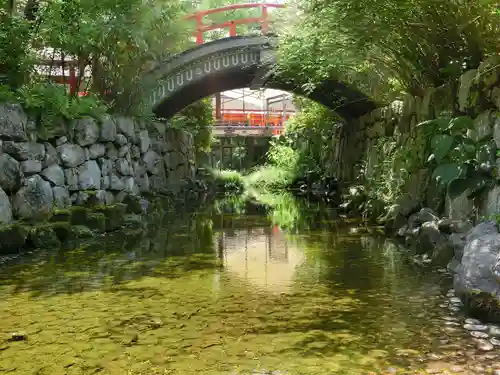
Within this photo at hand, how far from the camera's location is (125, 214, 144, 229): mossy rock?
9.66m

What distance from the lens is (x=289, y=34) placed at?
9742mm

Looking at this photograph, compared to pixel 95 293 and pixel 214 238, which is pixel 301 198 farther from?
pixel 95 293

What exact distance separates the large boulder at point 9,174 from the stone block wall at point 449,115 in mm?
5448

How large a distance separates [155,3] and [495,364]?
31.6ft

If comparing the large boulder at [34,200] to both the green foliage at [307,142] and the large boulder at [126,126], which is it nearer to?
the large boulder at [126,126]

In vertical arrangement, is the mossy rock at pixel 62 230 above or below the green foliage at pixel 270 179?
below

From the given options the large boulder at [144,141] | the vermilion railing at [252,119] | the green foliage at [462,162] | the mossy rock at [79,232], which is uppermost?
the vermilion railing at [252,119]

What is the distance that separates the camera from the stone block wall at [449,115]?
5777 mm

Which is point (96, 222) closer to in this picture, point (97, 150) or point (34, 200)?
point (34, 200)

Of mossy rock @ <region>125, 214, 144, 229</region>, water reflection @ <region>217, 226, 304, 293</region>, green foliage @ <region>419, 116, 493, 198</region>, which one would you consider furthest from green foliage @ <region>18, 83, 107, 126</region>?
green foliage @ <region>419, 116, 493, 198</region>

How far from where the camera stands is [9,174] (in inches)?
291

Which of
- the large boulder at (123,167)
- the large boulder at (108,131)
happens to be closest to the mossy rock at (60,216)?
the large boulder at (108,131)

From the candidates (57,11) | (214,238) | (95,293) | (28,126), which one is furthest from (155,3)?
(95,293)

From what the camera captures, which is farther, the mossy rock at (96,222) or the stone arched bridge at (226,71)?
the stone arched bridge at (226,71)
